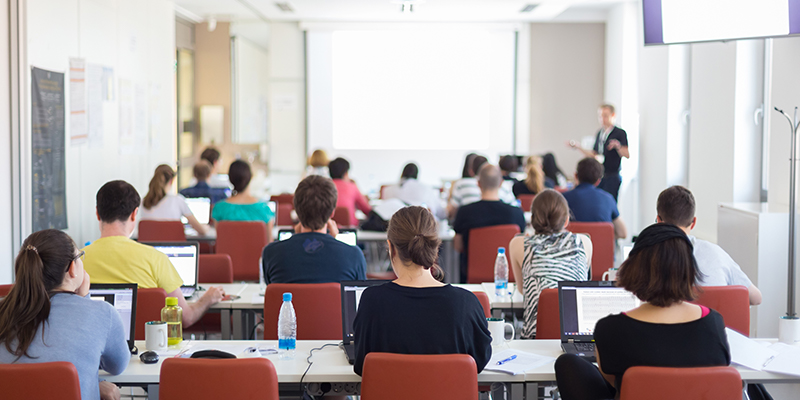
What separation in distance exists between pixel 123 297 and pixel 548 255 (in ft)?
6.26

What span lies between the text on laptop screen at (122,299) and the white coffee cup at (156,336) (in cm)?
7

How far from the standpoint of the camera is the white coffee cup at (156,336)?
2.77 m

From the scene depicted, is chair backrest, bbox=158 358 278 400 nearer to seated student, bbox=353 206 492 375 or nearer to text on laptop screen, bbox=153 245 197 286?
seated student, bbox=353 206 492 375

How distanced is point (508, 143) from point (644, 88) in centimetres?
282

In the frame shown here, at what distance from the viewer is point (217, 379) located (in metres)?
2.09

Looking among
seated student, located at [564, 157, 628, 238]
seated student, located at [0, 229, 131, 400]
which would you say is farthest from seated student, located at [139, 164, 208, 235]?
seated student, located at [0, 229, 131, 400]

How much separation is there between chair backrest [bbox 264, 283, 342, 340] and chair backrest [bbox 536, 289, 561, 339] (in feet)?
2.84

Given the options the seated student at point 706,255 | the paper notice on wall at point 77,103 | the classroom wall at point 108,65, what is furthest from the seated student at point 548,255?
the paper notice on wall at point 77,103

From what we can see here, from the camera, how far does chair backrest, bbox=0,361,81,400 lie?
2049 mm

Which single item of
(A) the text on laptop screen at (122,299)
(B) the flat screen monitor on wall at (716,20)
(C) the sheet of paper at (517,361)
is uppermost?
(B) the flat screen monitor on wall at (716,20)

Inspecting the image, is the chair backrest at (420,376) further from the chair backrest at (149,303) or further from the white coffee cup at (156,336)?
the chair backrest at (149,303)

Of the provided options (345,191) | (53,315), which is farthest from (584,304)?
(345,191)

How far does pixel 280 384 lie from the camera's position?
254 cm

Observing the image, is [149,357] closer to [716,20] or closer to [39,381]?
[39,381]
